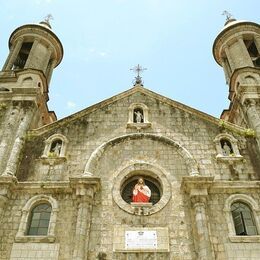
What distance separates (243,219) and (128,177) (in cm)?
448

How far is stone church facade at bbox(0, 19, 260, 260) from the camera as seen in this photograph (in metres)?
12.0

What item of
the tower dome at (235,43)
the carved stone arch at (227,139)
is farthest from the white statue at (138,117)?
the tower dome at (235,43)

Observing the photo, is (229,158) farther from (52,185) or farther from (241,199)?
(52,185)

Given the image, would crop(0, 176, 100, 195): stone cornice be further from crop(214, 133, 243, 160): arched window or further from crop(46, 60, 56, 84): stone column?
crop(46, 60, 56, 84): stone column

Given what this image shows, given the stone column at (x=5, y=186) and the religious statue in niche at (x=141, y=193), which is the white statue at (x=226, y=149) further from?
the stone column at (x=5, y=186)

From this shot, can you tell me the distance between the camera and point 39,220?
12922 millimetres

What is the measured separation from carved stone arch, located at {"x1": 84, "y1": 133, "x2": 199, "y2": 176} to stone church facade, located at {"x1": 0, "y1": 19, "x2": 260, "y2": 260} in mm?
41

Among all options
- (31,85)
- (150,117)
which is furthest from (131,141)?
(31,85)

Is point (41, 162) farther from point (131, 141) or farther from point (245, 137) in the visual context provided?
point (245, 137)

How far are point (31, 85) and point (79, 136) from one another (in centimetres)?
454

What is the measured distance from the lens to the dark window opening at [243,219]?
1242 centimetres

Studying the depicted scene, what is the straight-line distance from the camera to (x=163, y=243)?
12.0 m

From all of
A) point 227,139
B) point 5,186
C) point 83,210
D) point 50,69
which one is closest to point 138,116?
point 227,139

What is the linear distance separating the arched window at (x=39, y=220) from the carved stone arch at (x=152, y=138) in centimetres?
198
